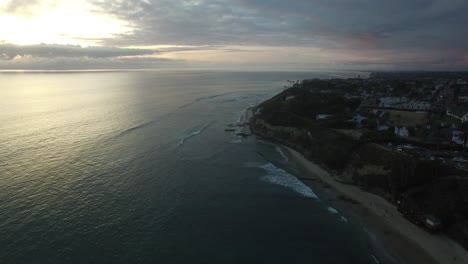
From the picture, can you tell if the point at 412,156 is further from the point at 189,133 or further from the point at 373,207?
the point at 189,133

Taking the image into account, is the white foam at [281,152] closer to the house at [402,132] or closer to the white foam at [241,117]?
the house at [402,132]

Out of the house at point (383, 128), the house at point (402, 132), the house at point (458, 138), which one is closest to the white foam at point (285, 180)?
the house at point (402, 132)

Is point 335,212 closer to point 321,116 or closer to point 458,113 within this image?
point 321,116

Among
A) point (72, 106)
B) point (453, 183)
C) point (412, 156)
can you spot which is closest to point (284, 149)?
point (412, 156)

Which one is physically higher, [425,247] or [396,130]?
[396,130]

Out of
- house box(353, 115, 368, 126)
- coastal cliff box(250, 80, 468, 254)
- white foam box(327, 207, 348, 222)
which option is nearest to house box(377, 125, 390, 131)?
coastal cliff box(250, 80, 468, 254)


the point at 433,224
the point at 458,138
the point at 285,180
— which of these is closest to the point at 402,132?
the point at 458,138
